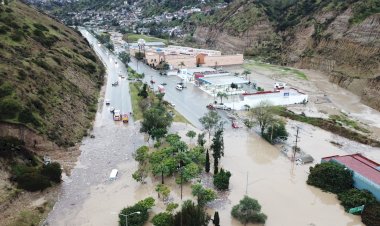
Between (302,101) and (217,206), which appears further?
(302,101)

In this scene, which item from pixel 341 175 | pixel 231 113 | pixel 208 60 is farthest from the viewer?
pixel 208 60

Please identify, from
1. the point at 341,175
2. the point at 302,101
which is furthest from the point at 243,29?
the point at 341,175

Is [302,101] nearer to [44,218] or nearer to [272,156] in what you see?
[272,156]

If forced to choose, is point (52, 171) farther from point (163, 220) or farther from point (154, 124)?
point (154, 124)

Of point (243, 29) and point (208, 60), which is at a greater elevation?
point (243, 29)

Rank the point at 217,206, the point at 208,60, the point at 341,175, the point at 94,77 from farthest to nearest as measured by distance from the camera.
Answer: the point at 208,60
the point at 94,77
the point at 341,175
the point at 217,206

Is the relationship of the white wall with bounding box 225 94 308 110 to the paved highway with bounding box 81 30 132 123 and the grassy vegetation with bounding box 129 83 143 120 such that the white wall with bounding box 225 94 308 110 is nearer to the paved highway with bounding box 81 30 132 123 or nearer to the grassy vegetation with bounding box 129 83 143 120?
the grassy vegetation with bounding box 129 83 143 120

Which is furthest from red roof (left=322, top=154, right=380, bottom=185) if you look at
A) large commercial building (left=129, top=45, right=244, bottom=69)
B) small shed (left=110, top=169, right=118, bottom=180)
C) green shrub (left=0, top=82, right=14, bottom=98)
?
large commercial building (left=129, top=45, right=244, bottom=69)

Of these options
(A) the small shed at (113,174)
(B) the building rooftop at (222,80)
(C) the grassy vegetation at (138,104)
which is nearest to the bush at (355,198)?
(A) the small shed at (113,174)
